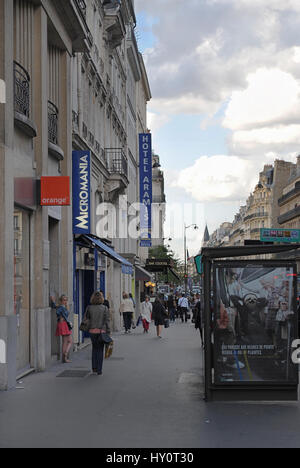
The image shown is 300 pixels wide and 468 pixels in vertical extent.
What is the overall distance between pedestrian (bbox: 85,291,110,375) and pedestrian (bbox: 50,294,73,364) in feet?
5.80

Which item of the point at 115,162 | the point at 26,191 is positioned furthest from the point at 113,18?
the point at 26,191

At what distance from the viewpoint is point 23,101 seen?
14336mm

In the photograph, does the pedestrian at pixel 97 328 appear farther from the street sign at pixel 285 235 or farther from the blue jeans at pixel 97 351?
the street sign at pixel 285 235

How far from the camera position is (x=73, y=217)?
20.0m

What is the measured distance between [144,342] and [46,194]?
33.3 ft

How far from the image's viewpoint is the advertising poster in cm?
1013

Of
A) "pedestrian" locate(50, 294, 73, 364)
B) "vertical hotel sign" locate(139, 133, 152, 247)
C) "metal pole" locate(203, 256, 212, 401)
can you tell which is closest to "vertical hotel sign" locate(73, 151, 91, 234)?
"pedestrian" locate(50, 294, 73, 364)

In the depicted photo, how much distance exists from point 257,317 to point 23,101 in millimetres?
6927

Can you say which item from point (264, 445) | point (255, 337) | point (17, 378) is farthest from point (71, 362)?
point (264, 445)

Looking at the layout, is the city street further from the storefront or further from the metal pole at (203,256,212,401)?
the storefront

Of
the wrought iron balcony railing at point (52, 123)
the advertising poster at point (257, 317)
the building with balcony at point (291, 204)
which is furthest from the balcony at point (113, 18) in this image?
the building with balcony at point (291, 204)

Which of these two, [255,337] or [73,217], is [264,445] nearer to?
[255,337]

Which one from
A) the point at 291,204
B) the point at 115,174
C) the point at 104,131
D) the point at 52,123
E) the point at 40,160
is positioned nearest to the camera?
the point at 40,160

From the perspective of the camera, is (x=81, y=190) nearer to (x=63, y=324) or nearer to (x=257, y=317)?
(x=63, y=324)
